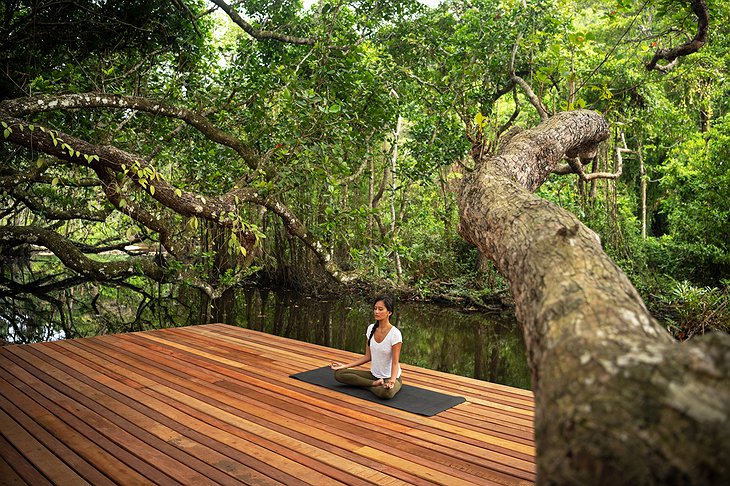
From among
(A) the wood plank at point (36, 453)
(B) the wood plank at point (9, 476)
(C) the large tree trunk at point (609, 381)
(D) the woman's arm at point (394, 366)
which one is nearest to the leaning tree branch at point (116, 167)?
(D) the woman's arm at point (394, 366)

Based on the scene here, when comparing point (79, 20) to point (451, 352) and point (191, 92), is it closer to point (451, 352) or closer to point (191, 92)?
point (191, 92)

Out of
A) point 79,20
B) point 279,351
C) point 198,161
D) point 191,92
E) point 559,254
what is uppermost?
point 79,20

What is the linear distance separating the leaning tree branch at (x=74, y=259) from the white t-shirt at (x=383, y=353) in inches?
176

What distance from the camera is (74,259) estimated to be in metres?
Answer: 7.18

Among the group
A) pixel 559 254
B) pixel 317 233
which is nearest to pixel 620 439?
pixel 559 254

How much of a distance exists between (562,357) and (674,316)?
866 cm

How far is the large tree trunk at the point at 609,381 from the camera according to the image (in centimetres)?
69

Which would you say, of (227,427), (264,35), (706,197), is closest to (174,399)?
(227,427)

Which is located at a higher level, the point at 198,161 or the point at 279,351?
the point at 198,161

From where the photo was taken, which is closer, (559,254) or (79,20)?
(559,254)

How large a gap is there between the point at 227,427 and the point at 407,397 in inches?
50.1

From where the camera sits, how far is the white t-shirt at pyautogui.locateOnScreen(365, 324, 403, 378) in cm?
396

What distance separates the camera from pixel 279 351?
18.0 ft

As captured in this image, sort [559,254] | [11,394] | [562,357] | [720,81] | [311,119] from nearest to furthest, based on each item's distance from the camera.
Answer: [562,357] → [559,254] → [11,394] → [311,119] → [720,81]
